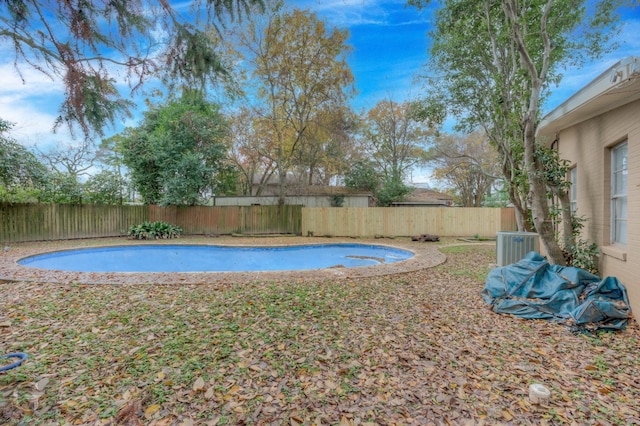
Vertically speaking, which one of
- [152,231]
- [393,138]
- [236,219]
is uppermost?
[393,138]

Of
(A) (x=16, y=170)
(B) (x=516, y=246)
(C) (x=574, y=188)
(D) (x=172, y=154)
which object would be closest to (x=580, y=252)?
(B) (x=516, y=246)

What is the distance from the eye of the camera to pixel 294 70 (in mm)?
13320

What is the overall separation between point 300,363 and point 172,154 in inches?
534

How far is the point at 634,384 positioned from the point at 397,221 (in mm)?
11293

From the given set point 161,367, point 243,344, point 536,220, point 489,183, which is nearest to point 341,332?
point 243,344

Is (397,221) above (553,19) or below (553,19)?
below

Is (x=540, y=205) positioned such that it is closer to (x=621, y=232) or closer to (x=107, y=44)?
(x=621, y=232)

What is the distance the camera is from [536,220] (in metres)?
5.04

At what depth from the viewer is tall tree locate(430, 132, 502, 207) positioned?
21.8 meters

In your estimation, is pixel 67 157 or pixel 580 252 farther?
pixel 67 157

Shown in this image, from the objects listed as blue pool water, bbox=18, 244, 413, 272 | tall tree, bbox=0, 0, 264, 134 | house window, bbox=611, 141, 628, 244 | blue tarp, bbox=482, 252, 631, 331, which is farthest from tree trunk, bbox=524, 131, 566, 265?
tall tree, bbox=0, 0, 264, 134

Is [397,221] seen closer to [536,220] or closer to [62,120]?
[536,220]

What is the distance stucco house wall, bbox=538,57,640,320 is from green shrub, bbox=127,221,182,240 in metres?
13.2

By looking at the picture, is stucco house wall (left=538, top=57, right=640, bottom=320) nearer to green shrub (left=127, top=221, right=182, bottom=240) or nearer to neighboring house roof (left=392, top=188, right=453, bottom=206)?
green shrub (left=127, top=221, right=182, bottom=240)
